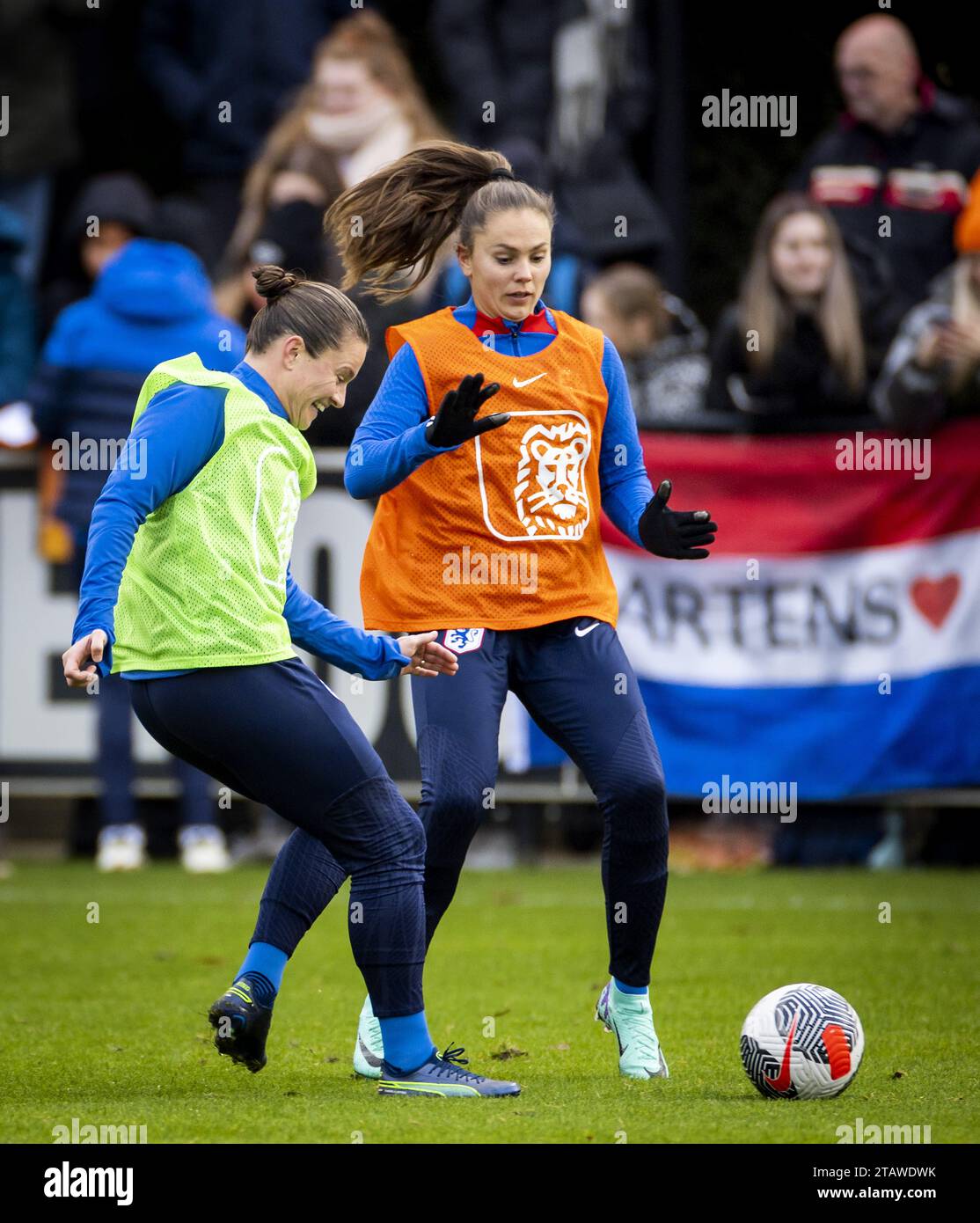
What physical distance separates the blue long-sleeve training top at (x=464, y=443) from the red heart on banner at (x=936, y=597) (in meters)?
5.00

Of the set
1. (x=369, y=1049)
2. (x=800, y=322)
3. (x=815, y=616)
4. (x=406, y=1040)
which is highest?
(x=800, y=322)

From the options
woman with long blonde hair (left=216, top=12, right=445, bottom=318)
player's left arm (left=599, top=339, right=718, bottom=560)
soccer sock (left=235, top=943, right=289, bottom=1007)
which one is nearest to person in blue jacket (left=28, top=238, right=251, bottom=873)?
woman with long blonde hair (left=216, top=12, right=445, bottom=318)

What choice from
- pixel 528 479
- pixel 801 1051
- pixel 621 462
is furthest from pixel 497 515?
pixel 801 1051

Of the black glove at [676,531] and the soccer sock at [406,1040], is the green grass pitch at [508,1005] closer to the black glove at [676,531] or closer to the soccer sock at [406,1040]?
the soccer sock at [406,1040]

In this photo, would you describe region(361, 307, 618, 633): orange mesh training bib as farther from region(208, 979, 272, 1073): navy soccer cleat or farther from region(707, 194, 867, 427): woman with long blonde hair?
region(707, 194, 867, 427): woman with long blonde hair

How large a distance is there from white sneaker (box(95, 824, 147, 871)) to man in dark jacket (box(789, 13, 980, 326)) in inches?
196

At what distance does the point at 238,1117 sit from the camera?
4914 millimetres

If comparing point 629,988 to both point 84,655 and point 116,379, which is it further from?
point 116,379

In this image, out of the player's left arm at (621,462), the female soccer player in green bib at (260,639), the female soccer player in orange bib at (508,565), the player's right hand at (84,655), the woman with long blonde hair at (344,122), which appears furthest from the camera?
the woman with long blonde hair at (344,122)

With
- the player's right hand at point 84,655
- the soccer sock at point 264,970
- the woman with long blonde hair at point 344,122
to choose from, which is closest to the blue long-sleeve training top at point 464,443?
the player's right hand at point 84,655

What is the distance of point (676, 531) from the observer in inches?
224

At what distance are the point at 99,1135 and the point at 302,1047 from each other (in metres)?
1.60

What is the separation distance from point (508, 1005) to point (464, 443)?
2267 millimetres

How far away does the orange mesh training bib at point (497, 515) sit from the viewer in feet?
19.0
